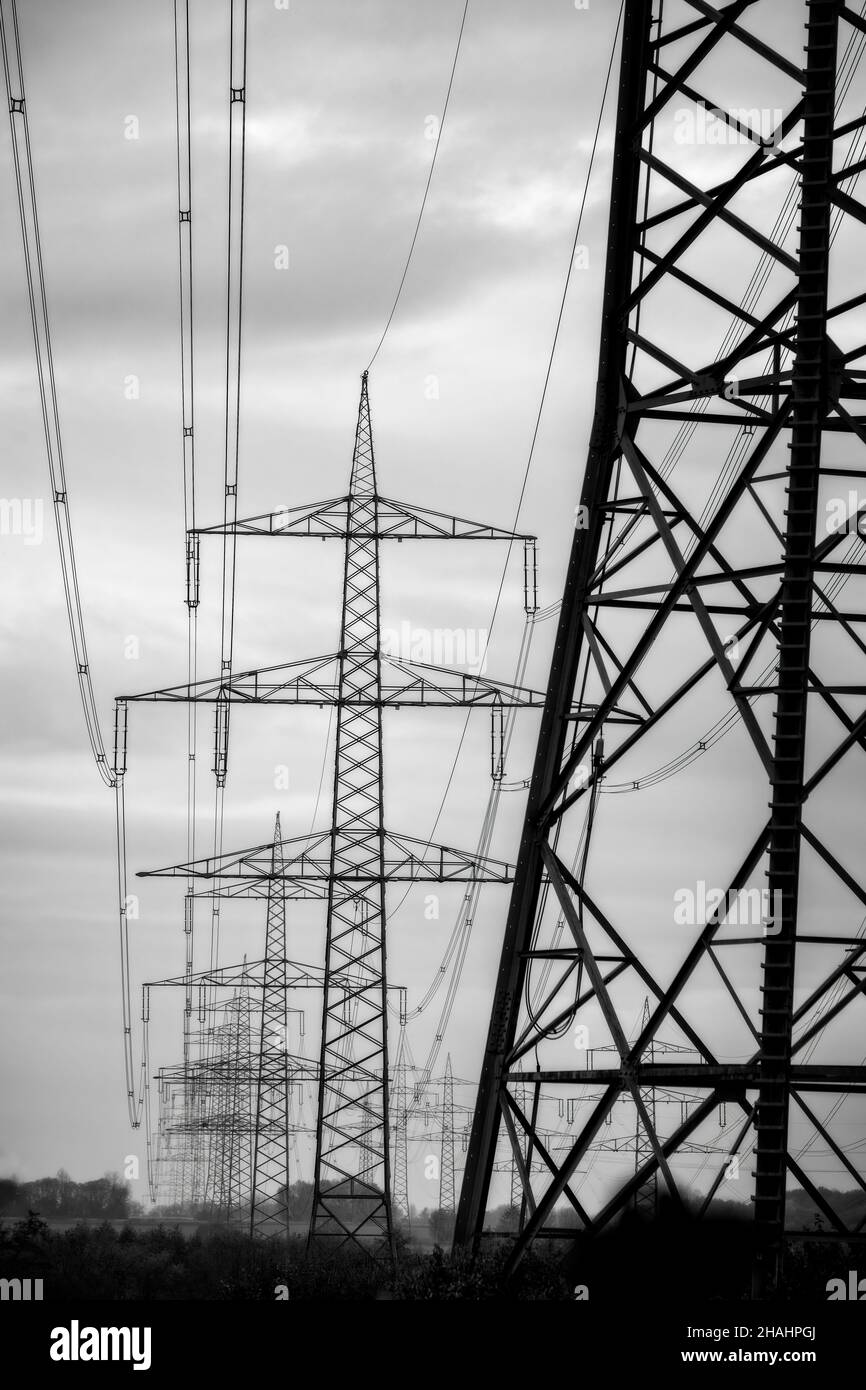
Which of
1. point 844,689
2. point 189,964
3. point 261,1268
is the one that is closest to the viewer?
point 844,689

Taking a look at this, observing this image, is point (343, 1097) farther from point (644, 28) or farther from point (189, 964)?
point (189, 964)

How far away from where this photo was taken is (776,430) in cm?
2003

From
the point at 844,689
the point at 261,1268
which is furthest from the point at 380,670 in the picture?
the point at 844,689

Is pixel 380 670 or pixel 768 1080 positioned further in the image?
pixel 380 670

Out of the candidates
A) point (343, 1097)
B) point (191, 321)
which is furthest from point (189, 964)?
point (191, 321)
